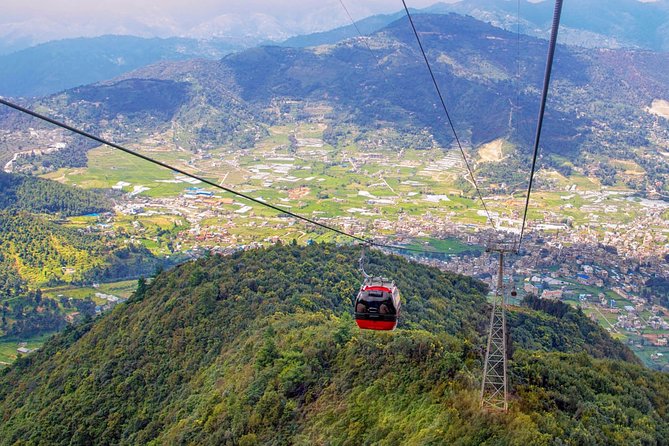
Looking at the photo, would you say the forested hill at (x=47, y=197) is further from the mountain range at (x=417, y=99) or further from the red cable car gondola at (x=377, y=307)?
the red cable car gondola at (x=377, y=307)

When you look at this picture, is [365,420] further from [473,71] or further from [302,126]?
[473,71]

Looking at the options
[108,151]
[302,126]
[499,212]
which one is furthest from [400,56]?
[499,212]

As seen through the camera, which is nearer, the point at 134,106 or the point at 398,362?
the point at 398,362

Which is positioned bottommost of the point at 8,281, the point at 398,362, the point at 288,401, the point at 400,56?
the point at 8,281

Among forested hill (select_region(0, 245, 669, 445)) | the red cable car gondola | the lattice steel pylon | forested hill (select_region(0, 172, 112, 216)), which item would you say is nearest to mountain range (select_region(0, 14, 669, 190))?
forested hill (select_region(0, 172, 112, 216))

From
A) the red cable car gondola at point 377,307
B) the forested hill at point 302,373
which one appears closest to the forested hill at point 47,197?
the forested hill at point 302,373

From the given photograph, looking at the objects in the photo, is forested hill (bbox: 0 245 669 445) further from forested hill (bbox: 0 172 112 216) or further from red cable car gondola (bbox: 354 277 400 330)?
forested hill (bbox: 0 172 112 216)
